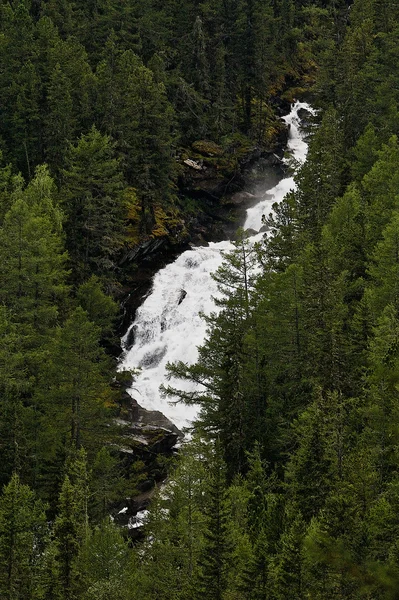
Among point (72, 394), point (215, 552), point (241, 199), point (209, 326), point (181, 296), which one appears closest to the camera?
point (215, 552)

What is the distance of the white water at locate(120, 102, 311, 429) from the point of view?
151ft

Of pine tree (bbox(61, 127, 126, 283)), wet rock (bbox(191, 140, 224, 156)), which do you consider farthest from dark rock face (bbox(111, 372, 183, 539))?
wet rock (bbox(191, 140, 224, 156))

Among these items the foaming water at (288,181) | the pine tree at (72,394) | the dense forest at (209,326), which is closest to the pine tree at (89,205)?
the dense forest at (209,326)

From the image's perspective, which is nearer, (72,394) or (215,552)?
(215,552)

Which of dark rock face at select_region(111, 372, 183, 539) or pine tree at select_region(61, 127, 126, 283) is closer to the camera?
dark rock face at select_region(111, 372, 183, 539)

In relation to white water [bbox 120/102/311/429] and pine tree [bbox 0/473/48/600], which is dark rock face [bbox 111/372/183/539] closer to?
white water [bbox 120/102/311/429]

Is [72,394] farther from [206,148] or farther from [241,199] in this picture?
[206,148]

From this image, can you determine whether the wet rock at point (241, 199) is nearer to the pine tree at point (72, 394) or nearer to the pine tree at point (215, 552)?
the pine tree at point (72, 394)

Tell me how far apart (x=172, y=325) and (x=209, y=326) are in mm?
13109

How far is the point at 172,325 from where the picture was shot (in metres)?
51.7

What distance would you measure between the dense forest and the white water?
1.88 metres

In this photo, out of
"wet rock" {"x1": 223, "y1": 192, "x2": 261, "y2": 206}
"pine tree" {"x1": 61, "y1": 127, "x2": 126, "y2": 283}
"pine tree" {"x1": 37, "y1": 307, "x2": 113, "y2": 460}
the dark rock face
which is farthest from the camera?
"wet rock" {"x1": 223, "y1": 192, "x2": 261, "y2": 206}

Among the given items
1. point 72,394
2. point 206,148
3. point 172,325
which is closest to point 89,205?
point 172,325

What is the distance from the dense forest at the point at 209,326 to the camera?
20.8 meters
